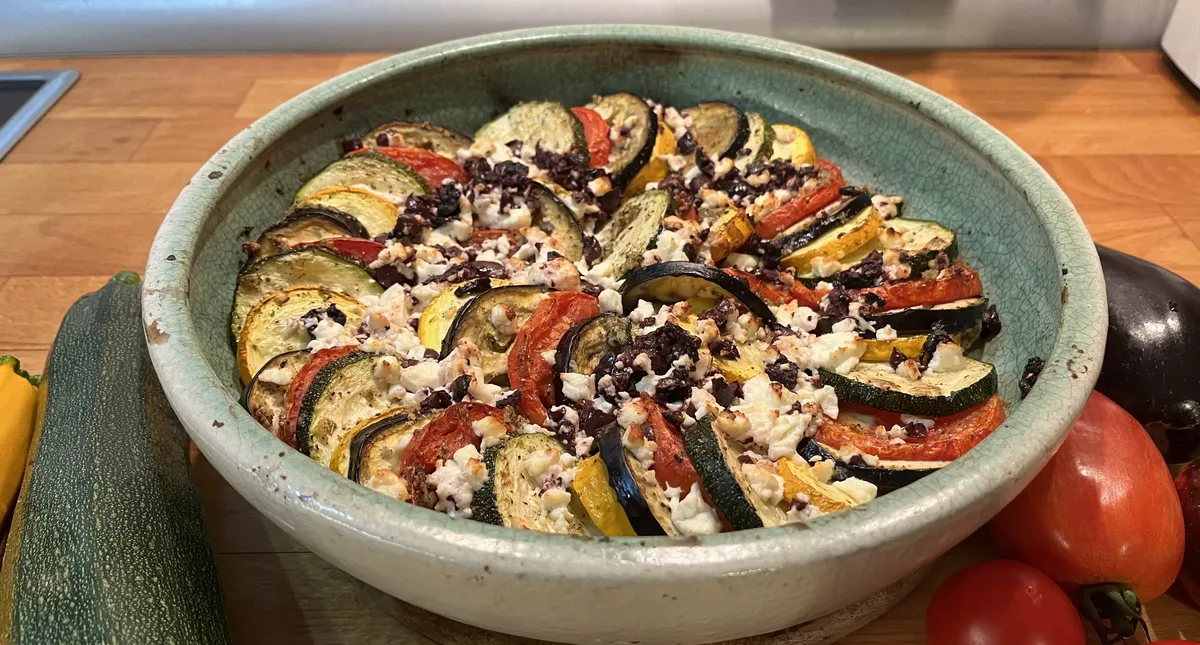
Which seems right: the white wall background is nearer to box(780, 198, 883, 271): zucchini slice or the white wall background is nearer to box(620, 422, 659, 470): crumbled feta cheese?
box(780, 198, 883, 271): zucchini slice

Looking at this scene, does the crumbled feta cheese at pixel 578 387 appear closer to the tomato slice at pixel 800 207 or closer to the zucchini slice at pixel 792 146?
the tomato slice at pixel 800 207

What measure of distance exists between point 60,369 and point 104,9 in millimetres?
2122

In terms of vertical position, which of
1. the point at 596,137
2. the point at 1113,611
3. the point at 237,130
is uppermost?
the point at 596,137

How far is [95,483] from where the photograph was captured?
1379mm

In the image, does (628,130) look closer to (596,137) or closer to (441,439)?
(596,137)

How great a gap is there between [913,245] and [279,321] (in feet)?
4.44

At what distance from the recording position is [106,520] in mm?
1312

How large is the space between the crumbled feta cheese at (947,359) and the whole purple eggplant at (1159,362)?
35cm

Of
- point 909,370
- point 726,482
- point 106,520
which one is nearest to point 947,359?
point 909,370

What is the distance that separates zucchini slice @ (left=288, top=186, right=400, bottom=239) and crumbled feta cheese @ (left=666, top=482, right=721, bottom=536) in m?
0.96

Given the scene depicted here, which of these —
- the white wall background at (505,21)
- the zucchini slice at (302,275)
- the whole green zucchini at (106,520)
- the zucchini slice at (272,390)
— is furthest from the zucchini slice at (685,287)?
the white wall background at (505,21)

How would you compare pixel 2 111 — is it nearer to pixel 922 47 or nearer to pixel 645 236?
pixel 645 236

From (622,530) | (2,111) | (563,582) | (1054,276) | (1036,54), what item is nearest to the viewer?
(563,582)

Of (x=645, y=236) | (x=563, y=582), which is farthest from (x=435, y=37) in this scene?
(x=563, y=582)
